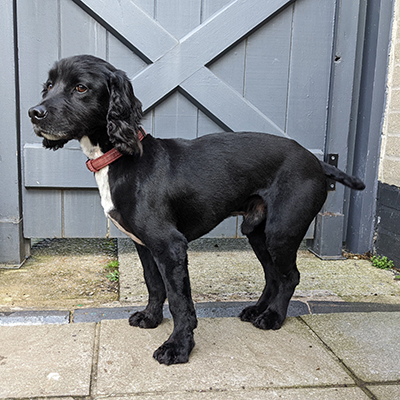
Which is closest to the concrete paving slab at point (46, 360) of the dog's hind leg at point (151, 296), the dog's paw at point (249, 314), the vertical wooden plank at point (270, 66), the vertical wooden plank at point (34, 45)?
the dog's hind leg at point (151, 296)

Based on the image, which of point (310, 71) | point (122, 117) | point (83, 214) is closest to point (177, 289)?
point (122, 117)

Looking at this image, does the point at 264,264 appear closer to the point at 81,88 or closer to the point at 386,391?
the point at 386,391

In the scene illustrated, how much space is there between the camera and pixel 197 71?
3678 mm

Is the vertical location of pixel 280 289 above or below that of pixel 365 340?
above

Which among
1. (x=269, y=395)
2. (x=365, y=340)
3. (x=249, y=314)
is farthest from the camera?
(x=249, y=314)

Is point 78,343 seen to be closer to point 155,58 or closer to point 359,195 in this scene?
point 155,58

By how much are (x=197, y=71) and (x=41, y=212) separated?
1.72 m

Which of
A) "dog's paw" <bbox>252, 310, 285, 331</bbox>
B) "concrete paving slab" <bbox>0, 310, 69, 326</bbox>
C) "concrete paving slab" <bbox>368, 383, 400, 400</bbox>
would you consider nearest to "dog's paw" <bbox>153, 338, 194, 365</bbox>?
"dog's paw" <bbox>252, 310, 285, 331</bbox>

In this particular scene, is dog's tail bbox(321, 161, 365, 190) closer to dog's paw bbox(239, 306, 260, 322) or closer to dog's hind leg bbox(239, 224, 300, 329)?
dog's hind leg bbox(239, 224, 300, 329)

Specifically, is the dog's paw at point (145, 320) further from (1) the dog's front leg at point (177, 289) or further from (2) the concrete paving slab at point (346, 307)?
(2) the concrete paving slab at point (346, 307)

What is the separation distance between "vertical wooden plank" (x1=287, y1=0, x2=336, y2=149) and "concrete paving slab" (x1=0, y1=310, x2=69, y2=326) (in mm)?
2369

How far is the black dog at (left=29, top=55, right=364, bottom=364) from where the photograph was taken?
2.18m

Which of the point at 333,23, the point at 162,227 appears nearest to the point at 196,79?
the point at 333,23

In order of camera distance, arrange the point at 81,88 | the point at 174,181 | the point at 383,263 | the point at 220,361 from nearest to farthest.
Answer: the point at 81,88, the point at 220,361, the point at 174,181, the point at 383,263
